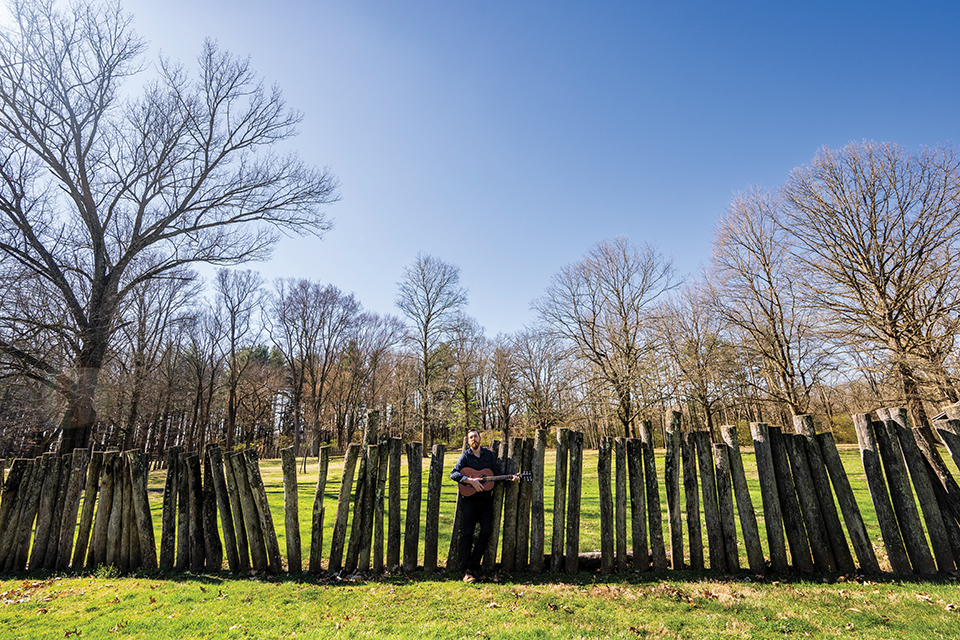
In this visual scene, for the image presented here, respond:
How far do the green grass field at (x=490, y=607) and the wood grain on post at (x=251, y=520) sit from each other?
9.7 inches

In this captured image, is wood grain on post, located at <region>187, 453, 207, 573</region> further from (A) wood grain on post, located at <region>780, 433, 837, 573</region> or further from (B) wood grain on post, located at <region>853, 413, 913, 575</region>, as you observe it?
(B) wood grain on post, located at <region>853, 413, 913, 575</region>

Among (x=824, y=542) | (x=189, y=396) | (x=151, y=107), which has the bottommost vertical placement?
(x=824, y=542)

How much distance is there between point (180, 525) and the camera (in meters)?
6.14

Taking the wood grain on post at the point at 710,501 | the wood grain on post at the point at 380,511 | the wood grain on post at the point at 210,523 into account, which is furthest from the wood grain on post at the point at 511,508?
the wood grain on post at the point at 210,523

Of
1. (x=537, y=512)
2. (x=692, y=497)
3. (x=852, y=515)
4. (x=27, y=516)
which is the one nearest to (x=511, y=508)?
(x=537, y=512)

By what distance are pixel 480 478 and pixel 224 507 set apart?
12.1 feet

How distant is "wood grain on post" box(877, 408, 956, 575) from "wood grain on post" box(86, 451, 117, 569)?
1066cm

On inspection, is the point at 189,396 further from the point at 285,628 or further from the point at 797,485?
the point at 797,485

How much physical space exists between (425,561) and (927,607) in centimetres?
521

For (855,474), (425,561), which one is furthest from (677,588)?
(855,474)

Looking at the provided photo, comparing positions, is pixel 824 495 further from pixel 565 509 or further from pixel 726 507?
pixel 565 509

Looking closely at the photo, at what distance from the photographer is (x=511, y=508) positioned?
5.71 meters

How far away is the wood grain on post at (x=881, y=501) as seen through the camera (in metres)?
4.89

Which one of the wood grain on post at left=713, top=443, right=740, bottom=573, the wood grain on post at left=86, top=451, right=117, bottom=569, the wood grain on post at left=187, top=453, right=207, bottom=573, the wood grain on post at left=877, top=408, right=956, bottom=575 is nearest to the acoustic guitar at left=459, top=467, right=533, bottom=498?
the wood grain on post at left=713, top=443, right=740, bottom=573
